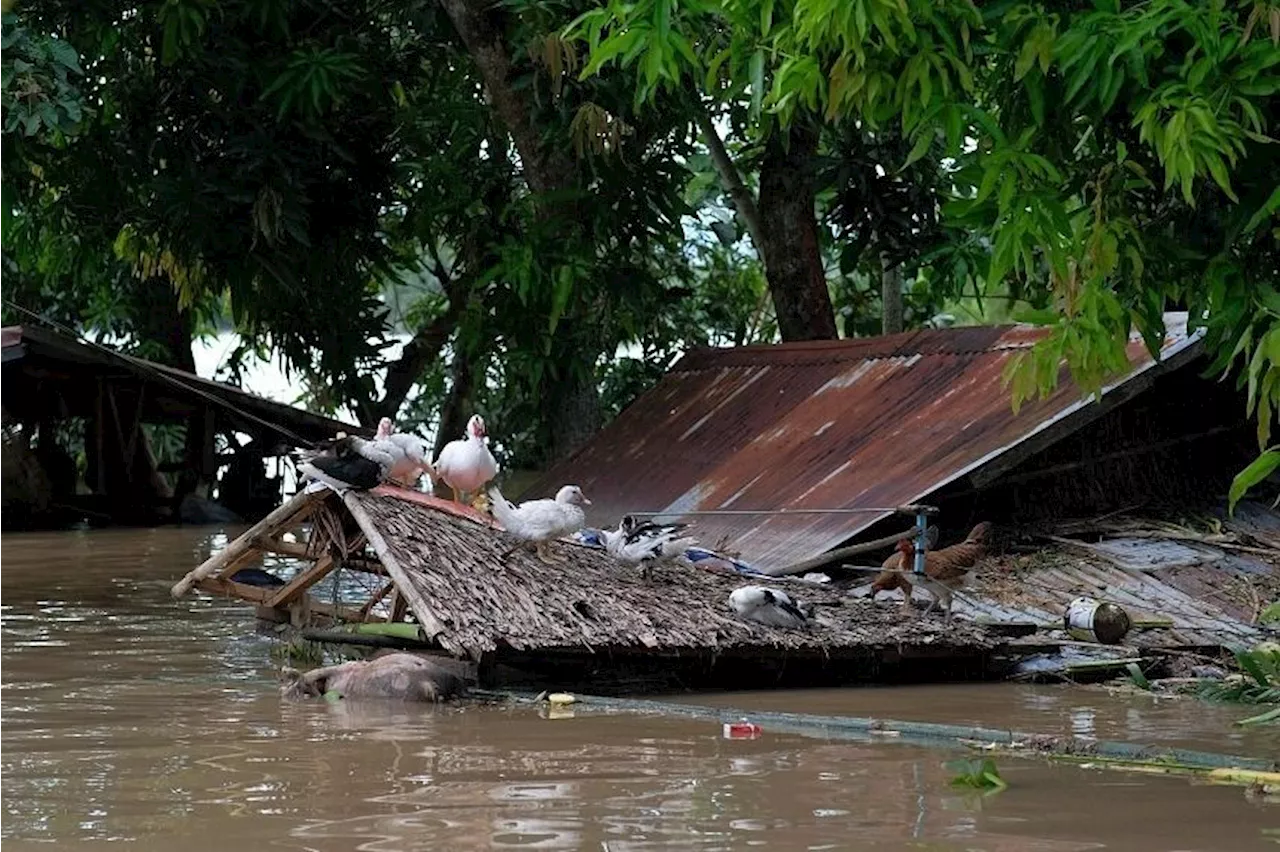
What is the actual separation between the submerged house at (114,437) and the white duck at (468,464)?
9719 millimetres

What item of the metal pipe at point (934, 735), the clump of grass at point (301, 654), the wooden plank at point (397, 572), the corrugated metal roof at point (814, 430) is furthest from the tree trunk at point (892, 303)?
the metal pipe at point (934, 735)

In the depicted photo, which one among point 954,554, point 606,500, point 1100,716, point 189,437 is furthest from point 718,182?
point 1100,716

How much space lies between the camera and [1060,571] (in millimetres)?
10883

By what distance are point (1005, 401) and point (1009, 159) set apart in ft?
15.8

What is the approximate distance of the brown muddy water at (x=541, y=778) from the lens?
5797 mm

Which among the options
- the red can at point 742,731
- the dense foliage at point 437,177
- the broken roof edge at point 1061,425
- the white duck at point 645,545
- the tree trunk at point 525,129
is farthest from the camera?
the tree trunk at point 525,129

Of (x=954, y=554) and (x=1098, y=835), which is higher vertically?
(x=954, y=554)

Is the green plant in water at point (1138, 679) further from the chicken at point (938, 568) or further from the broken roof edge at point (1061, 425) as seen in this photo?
the broken roof edge at point (1061, 425)

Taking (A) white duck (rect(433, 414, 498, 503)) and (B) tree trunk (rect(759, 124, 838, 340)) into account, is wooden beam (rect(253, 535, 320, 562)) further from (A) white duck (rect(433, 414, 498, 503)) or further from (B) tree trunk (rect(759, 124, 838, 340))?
(B) tree trunk (rect(759, 124, 838, 340))

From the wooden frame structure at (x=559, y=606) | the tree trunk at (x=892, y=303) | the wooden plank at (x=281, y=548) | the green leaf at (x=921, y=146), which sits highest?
the tree trunk at (x=892, y=303)

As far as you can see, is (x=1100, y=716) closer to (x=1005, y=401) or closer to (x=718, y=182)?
(x=1005, y=401)

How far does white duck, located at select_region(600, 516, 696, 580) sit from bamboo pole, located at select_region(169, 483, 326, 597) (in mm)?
1447

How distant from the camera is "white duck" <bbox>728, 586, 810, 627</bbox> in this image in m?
9.21

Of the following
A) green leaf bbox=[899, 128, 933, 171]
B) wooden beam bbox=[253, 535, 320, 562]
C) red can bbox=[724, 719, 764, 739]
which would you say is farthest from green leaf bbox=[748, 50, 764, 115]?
wooden beam bbox=[253, 535, 320, 562]
